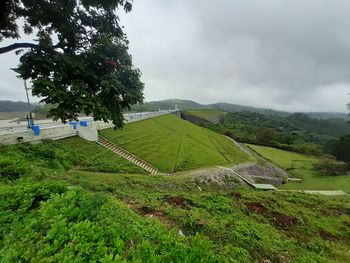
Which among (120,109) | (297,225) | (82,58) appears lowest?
(297,225)

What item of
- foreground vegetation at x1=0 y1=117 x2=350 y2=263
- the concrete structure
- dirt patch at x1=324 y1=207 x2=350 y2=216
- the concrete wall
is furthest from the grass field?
dirt patch at x1=324 y1=207 x2=350 y2=216

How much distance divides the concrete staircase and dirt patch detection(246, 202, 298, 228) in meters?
12.5

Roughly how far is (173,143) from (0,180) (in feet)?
95.8

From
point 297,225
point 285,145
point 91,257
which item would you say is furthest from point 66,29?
point 285,145

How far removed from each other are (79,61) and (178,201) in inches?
325

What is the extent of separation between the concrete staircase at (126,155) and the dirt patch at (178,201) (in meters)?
11.6

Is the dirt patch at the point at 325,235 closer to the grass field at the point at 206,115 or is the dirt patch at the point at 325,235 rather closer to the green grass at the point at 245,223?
the green grass at the point at 245,223

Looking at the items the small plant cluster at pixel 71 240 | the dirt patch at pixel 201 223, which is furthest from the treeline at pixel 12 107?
the small plant cluster at pixel 71 240

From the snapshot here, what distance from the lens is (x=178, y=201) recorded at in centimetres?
1229

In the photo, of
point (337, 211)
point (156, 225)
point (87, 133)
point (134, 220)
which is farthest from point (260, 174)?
point (134, 220)

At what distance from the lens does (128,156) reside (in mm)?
26062

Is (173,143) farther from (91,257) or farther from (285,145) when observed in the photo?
(285,145)

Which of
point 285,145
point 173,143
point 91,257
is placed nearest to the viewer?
point 91,257

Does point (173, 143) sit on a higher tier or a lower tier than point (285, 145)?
higher
